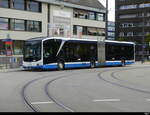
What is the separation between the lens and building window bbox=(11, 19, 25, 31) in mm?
44500

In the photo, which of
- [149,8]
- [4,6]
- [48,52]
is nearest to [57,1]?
[4,6]

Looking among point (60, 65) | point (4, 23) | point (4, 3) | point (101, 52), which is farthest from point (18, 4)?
point (60, 65)

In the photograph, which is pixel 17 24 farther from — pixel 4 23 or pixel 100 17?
pixel 100 17

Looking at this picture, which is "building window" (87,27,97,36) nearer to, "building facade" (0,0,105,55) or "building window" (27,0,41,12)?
"building facade" (0,0,105,55)

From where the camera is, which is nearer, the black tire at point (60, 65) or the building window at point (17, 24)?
the black tire at point (60, 65)

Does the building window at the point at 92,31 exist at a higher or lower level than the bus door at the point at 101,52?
higher

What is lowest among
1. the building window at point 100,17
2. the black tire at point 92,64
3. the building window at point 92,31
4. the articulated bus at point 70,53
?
the black tire at point 92,64

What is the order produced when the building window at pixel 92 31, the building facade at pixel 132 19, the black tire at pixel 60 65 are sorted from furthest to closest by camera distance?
the building facade at pixel 132 19 → the building window at pixel 92 31 → the black tire at pixel 60 65

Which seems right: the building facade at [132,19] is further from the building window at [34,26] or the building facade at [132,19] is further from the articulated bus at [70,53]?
the articulated bus at [70,53]

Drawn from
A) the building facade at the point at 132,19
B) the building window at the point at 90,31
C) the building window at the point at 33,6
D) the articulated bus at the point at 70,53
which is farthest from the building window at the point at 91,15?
the building facade at the point at 132,19

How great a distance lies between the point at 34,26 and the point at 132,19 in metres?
59.2

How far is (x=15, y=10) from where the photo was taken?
44.6 meters

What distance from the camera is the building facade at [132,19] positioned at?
9850 cm

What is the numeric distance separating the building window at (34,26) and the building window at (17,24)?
3.43 ft
